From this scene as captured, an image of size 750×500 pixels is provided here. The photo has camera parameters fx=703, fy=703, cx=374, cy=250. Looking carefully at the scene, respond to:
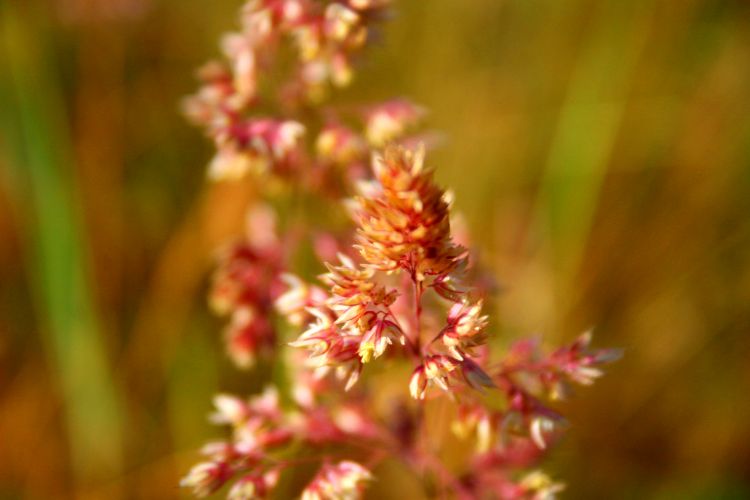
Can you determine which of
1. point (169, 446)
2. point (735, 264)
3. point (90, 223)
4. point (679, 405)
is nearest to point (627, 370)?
point (679, 405)

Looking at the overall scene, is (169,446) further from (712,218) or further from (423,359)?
(712,218)

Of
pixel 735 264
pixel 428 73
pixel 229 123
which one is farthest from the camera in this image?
pixel 428 73

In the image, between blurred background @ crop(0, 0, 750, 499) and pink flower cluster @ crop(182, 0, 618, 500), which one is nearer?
pink flower cluster @ crop(182, 0, 618, 500)

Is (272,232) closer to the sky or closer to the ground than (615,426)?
closer to the sky

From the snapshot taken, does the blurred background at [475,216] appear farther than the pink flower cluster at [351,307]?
Yes
